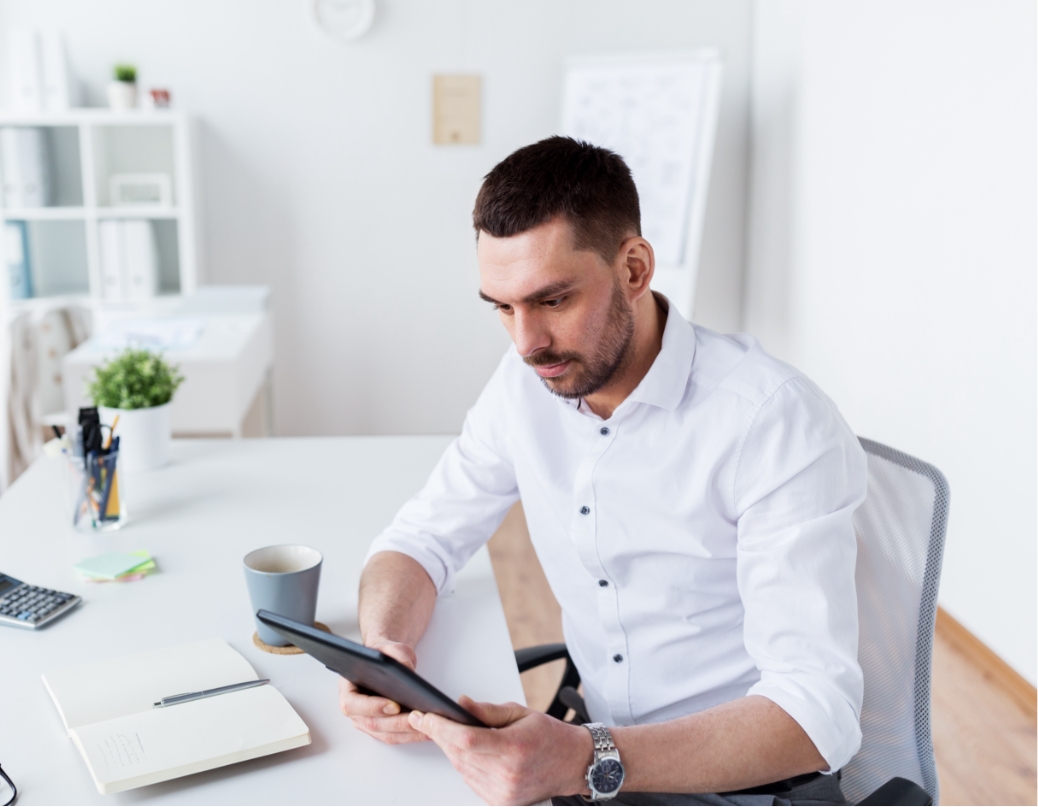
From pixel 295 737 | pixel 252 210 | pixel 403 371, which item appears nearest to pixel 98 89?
pixel 252 210

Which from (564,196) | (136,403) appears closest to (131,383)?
(136,403)

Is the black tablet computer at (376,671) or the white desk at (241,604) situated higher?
the black tablet computer at (376,671)

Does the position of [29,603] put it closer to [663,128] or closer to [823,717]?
[823,717]

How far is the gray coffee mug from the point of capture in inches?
41.4

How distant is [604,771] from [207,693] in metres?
0.40

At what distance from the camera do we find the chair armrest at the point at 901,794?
0.91 meters

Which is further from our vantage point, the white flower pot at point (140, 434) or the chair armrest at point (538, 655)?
the white flower pot at point (140, 434)

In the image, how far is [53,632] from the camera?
1.07 meters

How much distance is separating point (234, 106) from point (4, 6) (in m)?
0.93

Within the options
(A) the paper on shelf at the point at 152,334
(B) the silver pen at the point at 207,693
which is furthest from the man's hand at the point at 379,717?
(A) the paper on shelf at the point at 152,334

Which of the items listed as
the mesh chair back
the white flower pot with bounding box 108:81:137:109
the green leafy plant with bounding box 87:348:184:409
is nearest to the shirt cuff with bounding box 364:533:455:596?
the mesh chair back

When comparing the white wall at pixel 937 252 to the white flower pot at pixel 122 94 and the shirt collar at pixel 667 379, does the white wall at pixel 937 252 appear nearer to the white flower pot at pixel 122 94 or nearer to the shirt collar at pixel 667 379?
the shirt collar at pixel 667 379

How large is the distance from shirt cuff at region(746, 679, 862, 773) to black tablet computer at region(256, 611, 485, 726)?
1.03 ft

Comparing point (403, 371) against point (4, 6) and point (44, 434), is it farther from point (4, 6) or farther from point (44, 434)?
point (4, 6)
